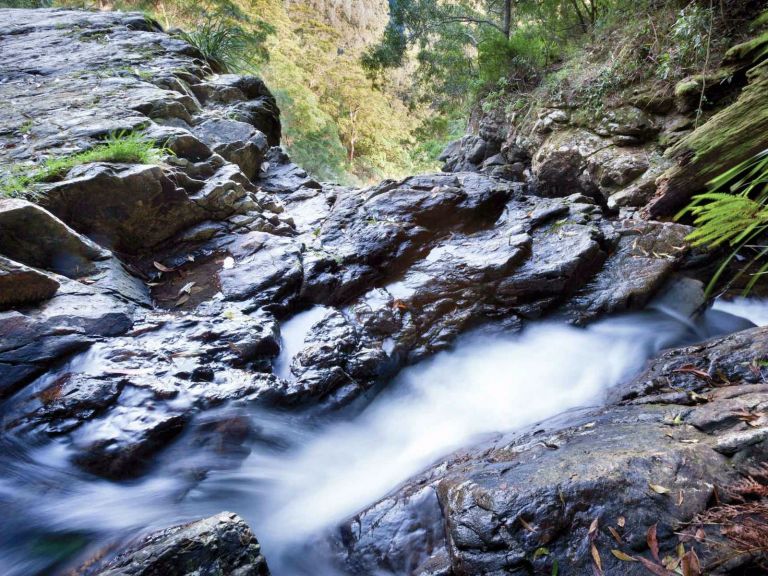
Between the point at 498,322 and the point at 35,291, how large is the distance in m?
3.91

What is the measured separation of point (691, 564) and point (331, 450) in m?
2.22

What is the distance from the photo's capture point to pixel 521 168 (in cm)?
860

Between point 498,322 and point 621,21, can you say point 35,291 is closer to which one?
point 498,322

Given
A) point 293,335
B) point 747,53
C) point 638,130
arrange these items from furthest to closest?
point 638,130
point 747,53
point 293,335

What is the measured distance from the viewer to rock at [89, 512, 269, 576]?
1.70 m

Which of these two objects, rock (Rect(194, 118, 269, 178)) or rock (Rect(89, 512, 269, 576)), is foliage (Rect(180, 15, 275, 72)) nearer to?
rock (Rect(194, 118, 269, 178))

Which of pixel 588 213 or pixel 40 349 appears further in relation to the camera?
pixel 588 213

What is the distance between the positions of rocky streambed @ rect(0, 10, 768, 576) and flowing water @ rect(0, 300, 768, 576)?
2 cm

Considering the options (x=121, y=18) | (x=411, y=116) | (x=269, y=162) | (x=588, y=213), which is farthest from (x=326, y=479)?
(x=411, y=116)

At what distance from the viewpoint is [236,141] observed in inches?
248

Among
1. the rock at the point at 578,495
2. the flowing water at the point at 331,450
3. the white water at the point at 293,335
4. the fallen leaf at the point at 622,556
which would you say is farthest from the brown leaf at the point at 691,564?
the white water at the point at 293,335

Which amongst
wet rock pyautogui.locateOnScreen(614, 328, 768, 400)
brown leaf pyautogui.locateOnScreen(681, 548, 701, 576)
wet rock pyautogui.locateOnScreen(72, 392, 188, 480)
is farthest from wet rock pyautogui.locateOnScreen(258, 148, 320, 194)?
brown leaf pyautogui.locateOnScreen(681, 548, 701, 576)

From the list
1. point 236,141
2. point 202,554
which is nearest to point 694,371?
point 202,554

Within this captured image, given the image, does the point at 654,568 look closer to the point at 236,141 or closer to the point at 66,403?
the point at 66,403
